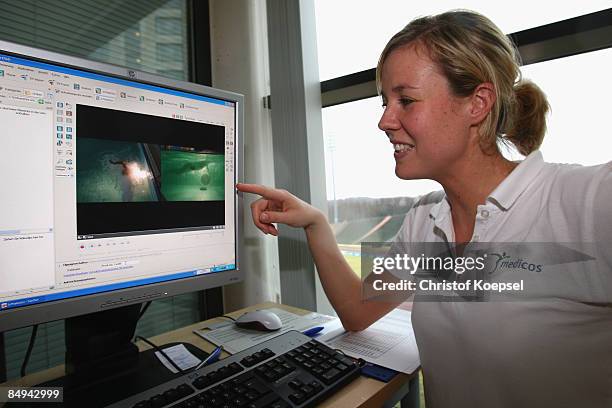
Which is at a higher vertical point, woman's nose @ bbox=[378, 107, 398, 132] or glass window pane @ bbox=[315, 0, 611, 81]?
glass window pane @ bbox=[315, 0, 611, 81]

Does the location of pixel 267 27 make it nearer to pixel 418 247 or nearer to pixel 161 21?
pixel 161 21

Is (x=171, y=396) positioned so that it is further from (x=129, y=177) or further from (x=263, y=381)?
(x=129, y=177)

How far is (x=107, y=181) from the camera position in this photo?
0.72 metres

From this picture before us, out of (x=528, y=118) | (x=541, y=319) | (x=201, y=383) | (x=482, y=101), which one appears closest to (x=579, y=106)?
(x=528, y=118)

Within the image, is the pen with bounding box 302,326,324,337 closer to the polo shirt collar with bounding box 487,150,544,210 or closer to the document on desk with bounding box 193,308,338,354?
the document on desk with bounding box 193,308,338,354

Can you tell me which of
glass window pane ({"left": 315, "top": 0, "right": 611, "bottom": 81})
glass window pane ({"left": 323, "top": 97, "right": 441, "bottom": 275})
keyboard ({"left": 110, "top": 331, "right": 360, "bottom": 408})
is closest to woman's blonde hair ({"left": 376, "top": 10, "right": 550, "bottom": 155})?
glass window pane ({"left": 315, "top": 0, "right": 611, "bottom": 81})

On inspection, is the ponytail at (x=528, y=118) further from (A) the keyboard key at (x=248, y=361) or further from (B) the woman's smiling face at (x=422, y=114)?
(A) the keyboard key at (x=248, y=361)

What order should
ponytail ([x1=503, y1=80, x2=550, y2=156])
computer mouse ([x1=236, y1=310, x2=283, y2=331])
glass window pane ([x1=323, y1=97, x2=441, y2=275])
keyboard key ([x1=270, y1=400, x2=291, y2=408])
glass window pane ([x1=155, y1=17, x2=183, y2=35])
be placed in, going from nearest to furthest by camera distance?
1. keyboard key ([x1=270, y1=400, x2=291, y2=408])
2. ponytail ([x1=503, y1=80, x2=550, y2=156])
3. computer mouse ([x1=236, y1=310, x2=283, y2=331])
4. glass window pane ([x1=323, y1=97, x2=441, y2=275])
5. glass window pane ([x1=155, y1=17, x2=183, y2=35])

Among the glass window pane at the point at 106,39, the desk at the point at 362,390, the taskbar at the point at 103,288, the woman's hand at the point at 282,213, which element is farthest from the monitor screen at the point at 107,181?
the glass window pane at the point at 106,39

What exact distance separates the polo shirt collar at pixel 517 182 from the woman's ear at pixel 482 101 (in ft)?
0.43

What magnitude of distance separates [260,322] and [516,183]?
69 centimetres

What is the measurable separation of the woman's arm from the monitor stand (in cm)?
36

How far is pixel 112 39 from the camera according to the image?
4.66ft

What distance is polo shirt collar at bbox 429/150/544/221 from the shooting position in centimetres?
75
